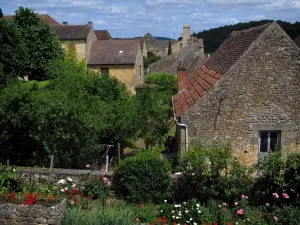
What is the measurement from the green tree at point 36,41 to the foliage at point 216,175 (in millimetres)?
25808

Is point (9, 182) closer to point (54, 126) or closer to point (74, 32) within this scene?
point (54, 126)

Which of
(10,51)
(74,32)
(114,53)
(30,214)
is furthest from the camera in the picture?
(74,32)

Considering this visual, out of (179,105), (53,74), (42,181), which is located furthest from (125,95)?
(42,181)

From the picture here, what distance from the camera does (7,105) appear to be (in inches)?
636

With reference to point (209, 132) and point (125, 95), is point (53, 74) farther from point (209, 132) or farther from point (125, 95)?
point (209, 132)

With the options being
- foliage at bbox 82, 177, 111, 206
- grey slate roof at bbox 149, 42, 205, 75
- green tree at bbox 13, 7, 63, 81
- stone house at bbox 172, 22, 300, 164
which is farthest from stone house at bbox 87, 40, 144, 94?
foliage at bbox 82, 177, 111, 206

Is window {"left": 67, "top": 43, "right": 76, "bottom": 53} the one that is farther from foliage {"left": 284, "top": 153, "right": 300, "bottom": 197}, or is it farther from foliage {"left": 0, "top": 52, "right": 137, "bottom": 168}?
foliage {"left": 284, "top": 153, "right": 300, "bottom": 197}

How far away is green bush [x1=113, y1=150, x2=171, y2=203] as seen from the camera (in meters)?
12.1

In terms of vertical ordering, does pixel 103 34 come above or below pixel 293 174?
above

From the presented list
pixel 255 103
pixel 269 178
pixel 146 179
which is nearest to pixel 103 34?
pixel 255 103

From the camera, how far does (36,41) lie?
3512 centimetres

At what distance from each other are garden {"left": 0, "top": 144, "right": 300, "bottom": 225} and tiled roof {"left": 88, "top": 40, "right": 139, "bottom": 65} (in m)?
31.7

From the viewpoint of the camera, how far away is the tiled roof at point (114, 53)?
44.0 metres

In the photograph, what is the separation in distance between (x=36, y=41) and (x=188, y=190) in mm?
26739
